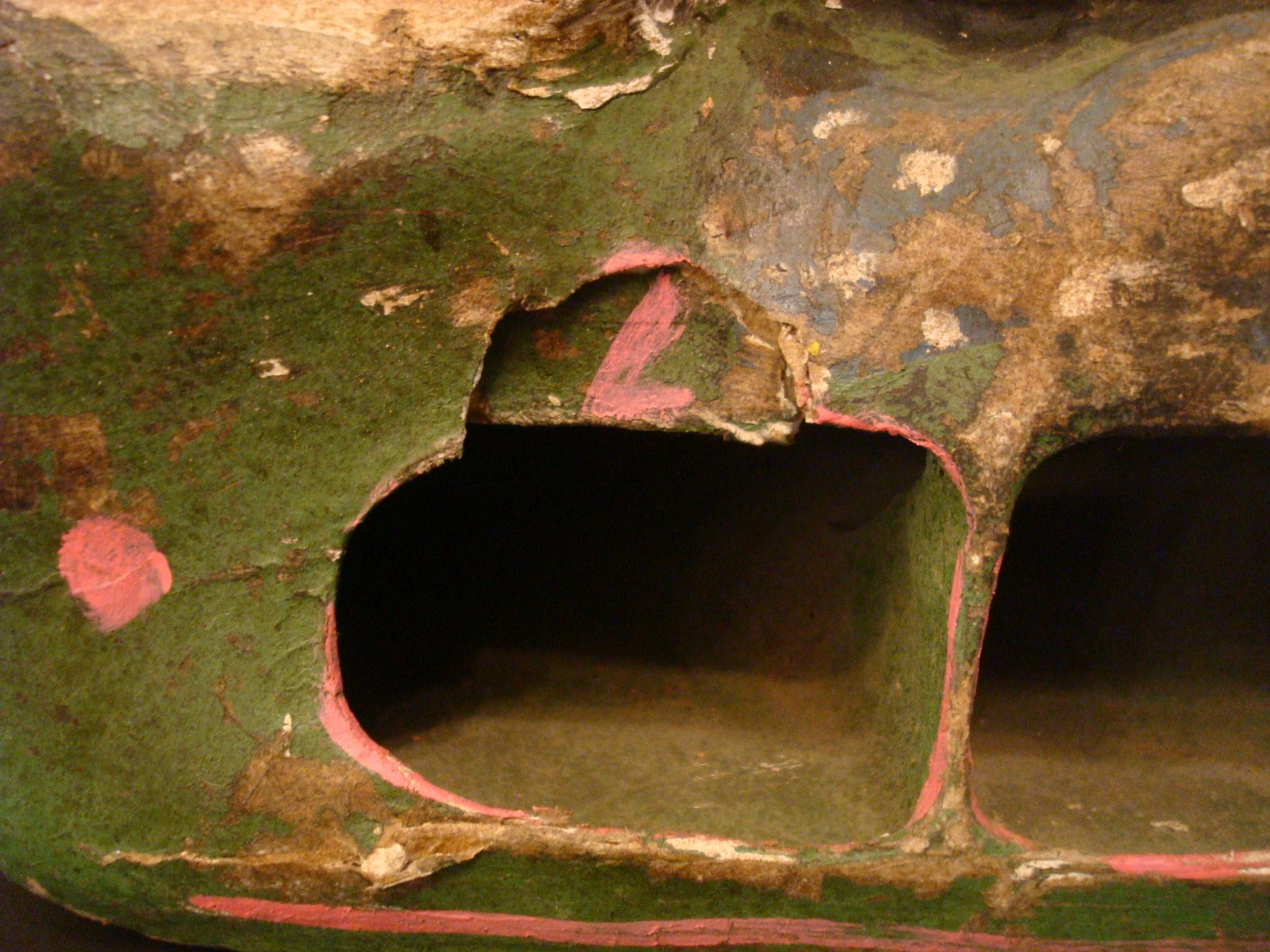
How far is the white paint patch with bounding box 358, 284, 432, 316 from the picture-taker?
49.0 inches

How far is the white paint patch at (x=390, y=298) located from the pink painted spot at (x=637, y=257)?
208 mm

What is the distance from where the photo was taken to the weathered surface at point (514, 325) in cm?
118

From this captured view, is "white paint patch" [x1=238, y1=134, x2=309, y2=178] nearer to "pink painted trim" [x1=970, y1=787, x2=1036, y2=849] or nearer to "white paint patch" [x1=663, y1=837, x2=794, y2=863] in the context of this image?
"white paint patch" [x1=663, y1=837, x2=794, y2=863]

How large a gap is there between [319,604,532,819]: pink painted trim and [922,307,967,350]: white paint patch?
0.74 metres

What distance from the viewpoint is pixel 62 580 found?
1.27m

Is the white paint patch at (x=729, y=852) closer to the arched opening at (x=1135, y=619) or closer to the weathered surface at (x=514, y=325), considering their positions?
the weathered surface at (x=514, y=325)

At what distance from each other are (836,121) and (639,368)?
0.36 meters

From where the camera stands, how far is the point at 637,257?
1273 mm

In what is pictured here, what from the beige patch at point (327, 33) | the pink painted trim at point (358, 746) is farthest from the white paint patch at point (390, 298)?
the pink painted trim at point (358, 746)

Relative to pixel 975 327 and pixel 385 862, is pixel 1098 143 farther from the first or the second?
pixel 385 862

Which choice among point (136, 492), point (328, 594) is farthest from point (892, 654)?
point (136, 492)

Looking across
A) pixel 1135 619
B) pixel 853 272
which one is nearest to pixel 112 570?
pixel 853 272

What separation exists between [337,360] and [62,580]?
15.9 inches

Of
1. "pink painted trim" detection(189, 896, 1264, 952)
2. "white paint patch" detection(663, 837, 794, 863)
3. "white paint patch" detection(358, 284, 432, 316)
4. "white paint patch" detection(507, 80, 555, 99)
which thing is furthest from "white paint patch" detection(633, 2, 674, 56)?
"pink painted trim" detection(189, 896, 1264, 952)
